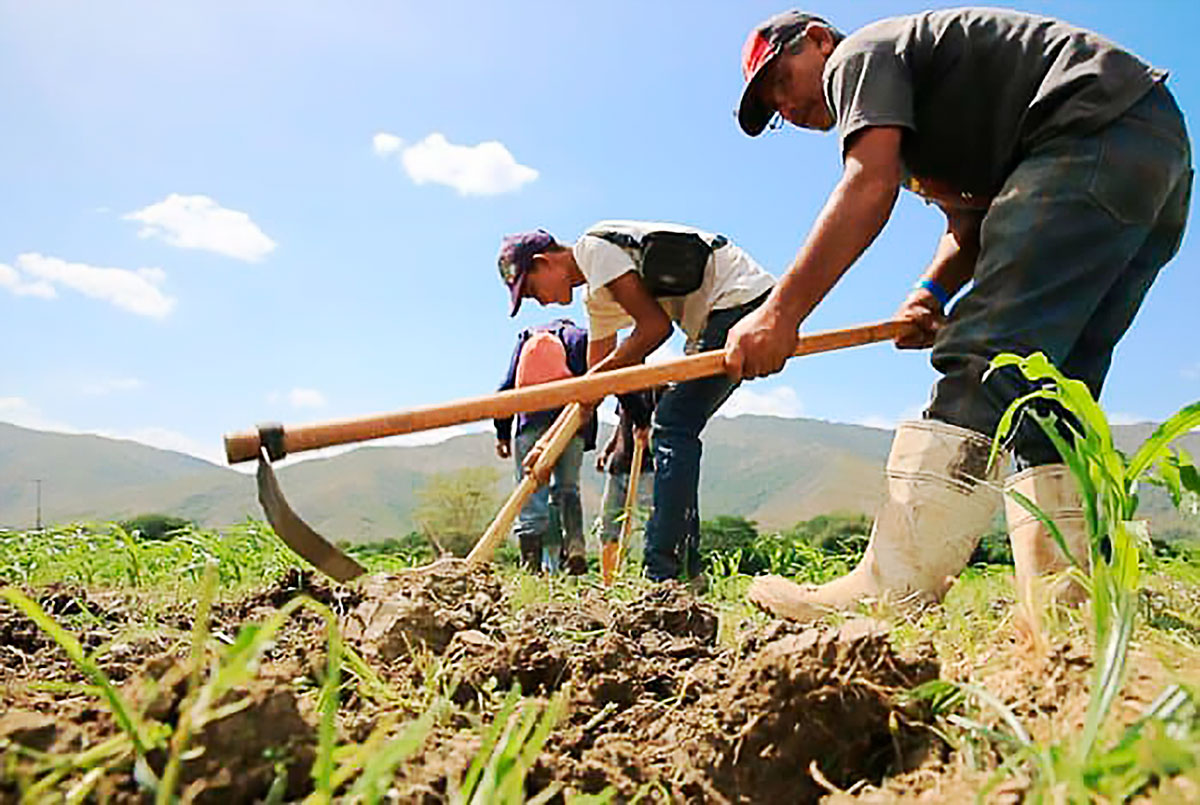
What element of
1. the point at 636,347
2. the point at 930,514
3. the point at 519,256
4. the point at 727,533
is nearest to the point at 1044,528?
the point at 930,514

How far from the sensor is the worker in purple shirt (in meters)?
5.25

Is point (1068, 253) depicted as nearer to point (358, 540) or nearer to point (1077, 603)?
point (1077, 603)

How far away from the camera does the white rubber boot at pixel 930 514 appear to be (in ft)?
6.72

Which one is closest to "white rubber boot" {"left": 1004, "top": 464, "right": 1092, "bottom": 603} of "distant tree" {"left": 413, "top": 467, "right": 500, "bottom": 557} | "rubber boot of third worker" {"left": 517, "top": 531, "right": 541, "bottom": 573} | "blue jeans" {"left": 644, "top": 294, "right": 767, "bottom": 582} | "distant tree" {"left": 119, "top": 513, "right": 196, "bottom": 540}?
"blue jeans" {"left": 644, "top": 294, "right": 767, "bottom": 582}

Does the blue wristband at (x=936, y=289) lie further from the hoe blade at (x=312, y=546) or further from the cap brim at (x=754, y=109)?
the hoe blade at (x=312, y=546)

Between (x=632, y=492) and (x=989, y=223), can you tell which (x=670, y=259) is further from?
(x=989, y=223)

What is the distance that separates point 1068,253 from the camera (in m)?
2.15

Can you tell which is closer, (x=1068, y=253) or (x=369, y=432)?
(x=1068, y=253)

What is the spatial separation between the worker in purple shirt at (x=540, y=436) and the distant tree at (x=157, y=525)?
5.94 ft

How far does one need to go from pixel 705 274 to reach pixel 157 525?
3689 mm

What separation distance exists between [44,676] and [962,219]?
277 centimetres

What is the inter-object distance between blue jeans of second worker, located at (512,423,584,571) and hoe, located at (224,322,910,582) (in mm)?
2006

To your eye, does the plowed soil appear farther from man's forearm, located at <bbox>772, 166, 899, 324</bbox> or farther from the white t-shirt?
the white t-shirt

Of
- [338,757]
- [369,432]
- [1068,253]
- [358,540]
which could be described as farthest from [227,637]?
[358,540]
